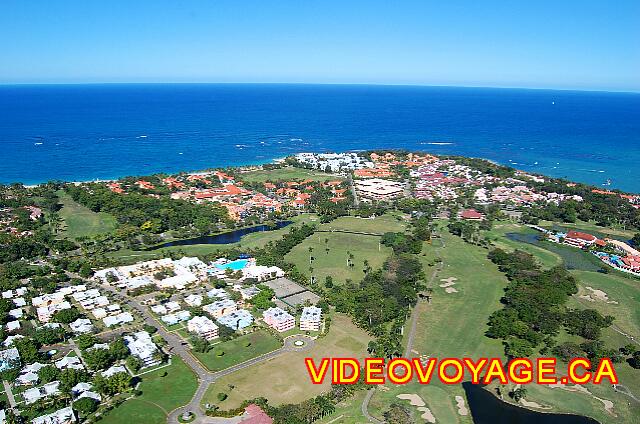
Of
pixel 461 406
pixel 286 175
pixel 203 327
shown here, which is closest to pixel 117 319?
pixel 203 327

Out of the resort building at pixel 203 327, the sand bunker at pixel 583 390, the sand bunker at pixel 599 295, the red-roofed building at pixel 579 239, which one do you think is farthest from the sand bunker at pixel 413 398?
the red-roofed building at pixel 579 239

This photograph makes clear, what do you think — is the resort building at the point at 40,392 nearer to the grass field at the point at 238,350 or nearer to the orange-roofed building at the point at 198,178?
the grass field at the point at 238,350

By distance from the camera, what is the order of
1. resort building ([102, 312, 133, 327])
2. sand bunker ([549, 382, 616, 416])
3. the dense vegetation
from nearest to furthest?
sand bunker ([549, 382, 616, 416])
the dense vegetation
resort building ([102, 312, 133, 327])

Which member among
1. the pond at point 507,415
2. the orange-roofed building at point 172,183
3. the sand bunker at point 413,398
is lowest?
the pond at point 507,415

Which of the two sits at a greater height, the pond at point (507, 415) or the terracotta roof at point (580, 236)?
the terracotta roof at point (580, 236)

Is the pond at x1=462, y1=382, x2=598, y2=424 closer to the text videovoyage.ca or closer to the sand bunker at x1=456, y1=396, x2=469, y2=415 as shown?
the sand bunker at x1=456, y1=396, x2=469, y2=415

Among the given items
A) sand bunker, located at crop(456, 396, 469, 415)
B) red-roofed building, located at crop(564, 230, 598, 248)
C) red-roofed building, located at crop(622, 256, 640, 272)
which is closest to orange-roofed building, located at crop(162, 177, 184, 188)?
red-roofed building, located at crop(564, 230, 598, 248)
